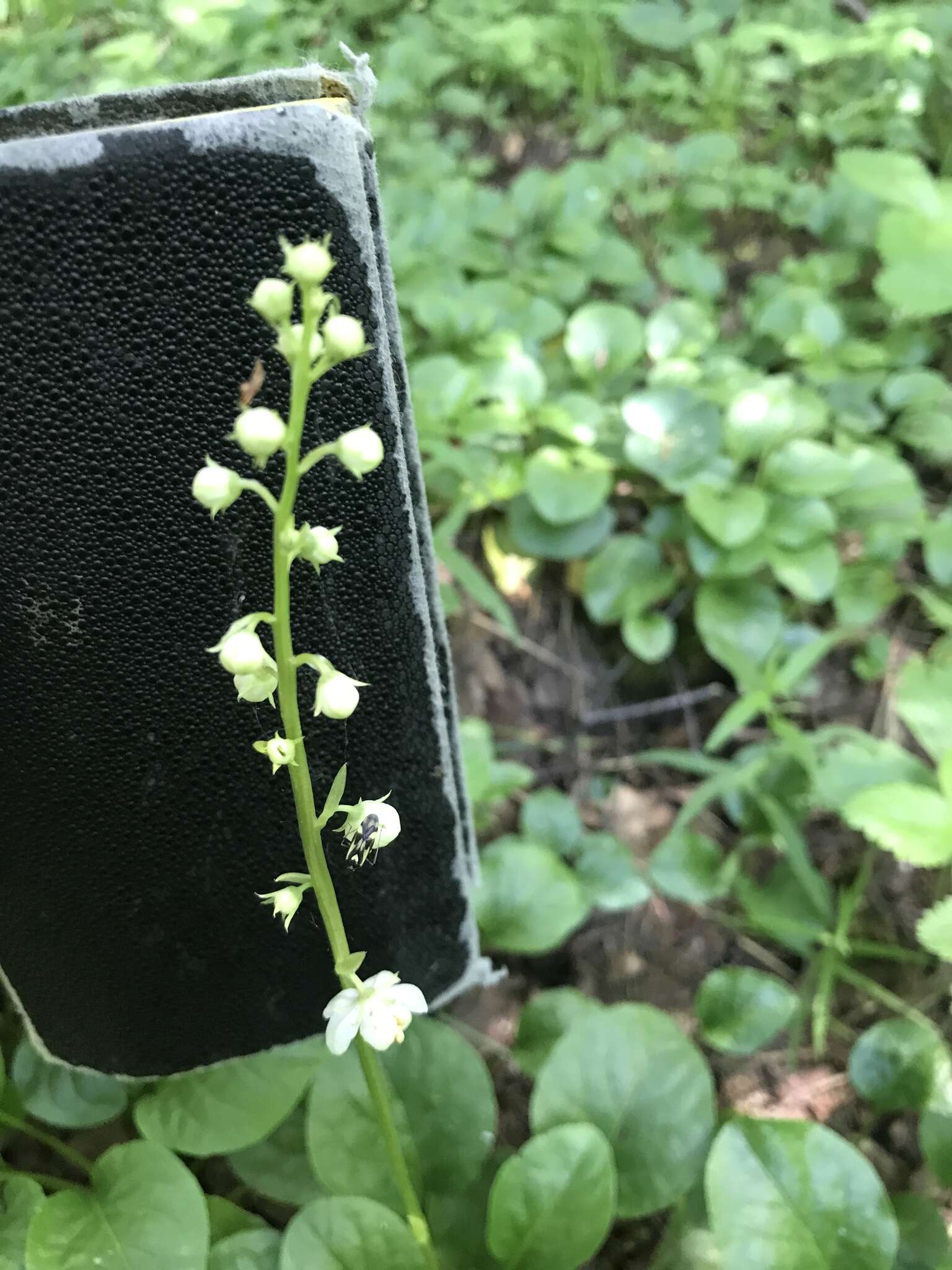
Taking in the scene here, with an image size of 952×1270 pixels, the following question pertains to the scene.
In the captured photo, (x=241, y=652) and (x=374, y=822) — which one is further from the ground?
(x=241, y=652)

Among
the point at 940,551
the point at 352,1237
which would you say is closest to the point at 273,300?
the point at 352,1237

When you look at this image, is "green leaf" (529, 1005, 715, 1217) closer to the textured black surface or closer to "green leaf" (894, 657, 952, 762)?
the textured black surface

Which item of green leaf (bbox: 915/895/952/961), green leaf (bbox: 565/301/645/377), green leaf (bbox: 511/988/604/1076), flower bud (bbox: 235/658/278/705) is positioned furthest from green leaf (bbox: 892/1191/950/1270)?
green leaf (bbox: 565/301/645/377)

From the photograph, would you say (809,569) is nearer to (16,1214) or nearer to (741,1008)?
(741,1008)

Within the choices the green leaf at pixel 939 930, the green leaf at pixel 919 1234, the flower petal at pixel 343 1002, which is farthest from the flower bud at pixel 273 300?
the green leaf at pixel 919 1234

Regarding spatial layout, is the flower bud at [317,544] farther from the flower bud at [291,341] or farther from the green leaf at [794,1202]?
the green leaf at [794,1202]

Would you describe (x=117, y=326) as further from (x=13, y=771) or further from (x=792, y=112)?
(x=792, y=112)
